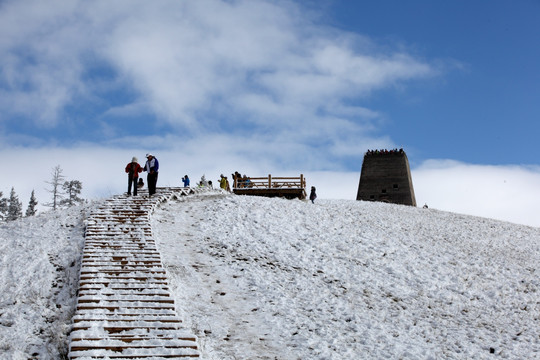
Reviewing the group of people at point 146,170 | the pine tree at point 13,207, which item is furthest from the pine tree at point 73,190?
the group of people at point 146,170

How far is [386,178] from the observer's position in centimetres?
4438

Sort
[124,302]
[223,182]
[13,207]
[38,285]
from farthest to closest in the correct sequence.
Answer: [13,207]
[223,182]
[38,285]
[124,302]

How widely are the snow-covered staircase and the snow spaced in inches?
16.2

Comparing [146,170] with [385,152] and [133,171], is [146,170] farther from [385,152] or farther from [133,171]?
[385,152]

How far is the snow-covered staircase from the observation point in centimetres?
991

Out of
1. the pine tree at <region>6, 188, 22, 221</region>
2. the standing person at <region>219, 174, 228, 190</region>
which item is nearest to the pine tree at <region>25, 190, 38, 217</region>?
the pine tree at <region>6, 188, 22, 221</region>

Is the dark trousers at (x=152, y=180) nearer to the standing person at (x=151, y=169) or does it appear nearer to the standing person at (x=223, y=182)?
the standing person at (x=151, y=169)

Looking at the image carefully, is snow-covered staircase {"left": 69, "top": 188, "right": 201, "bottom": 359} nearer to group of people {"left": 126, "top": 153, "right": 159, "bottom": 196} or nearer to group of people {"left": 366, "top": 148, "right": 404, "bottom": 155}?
group of people {"left": 126, "top": 153, "right": 159, "bottom": 196}

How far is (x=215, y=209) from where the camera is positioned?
829 inches

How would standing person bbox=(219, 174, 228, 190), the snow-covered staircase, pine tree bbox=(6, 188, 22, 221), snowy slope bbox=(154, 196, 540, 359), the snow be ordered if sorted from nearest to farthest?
the snow-covered staircase, the snow, snowy slope bbox=(154, 196, 540, 359), standing person bbox=(219, 174, 228, 190), pine tree bbox=(6, 188, 22, 221)

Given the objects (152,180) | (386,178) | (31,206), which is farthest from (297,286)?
(31,206)

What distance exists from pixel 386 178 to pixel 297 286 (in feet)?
105

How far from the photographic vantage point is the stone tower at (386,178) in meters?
43.6

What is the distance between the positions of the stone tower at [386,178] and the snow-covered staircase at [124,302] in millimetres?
30599
